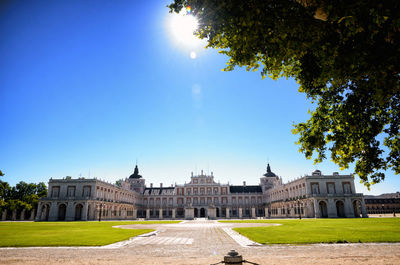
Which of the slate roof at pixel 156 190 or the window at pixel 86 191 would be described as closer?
the window at pixel 86 191

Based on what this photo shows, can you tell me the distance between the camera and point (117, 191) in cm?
6316

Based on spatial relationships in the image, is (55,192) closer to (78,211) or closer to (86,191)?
(78,211)

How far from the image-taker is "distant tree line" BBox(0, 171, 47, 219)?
51.9 meters

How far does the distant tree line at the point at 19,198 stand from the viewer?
170ft

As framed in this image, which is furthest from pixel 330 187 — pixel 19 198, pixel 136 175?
pixel 19 198

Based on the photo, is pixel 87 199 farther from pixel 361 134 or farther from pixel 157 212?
pixel 361 134

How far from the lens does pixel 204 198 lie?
78.9 metres

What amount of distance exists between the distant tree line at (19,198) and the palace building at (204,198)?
5.22 metres

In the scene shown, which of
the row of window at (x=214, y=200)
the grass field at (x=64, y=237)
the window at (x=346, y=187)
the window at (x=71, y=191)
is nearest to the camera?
the grass field at (x=64, y=237)

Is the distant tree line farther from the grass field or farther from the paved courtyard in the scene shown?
the paved courtyard

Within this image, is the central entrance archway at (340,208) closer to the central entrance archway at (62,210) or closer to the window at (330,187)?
the window at (330,187)

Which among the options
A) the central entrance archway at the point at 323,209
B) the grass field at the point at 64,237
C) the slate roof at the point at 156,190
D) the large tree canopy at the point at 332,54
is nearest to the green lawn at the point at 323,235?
the large tree canopy at the point at 332,54

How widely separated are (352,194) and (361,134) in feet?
166

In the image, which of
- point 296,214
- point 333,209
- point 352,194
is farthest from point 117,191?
point 352,194
